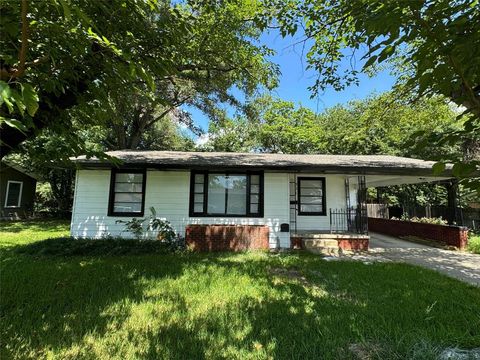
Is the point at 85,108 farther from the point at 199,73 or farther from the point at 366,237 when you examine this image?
the point at 366,237

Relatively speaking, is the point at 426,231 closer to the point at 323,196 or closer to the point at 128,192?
the point at 323,196

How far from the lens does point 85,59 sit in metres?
3.39

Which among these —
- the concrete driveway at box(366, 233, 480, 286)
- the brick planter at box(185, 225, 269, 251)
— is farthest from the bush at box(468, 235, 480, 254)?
the brick planter at box(185, 225, 269, 251)

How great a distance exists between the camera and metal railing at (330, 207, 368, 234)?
10.9 metres

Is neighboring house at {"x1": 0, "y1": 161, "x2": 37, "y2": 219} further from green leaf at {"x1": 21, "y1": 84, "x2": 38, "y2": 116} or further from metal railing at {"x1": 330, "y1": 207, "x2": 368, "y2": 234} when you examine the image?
green leaf at {"x1": 21, "y1": 84, "x2": 38, "y2": 116}

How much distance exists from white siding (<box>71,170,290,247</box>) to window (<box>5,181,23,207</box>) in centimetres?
1239

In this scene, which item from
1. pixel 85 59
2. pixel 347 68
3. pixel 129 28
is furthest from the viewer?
pixel 347 68

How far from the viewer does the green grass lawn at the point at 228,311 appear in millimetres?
3330

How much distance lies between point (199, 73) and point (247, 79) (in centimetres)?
183

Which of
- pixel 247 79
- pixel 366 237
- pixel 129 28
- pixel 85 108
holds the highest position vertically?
pixel 247 79

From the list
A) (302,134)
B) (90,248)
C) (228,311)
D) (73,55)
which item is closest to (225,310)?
(228,311)

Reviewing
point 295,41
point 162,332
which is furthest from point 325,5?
point 162,332

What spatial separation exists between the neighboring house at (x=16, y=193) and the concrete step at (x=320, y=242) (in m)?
17.7

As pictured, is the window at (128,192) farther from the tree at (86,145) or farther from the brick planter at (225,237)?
the tree at (86,145)
